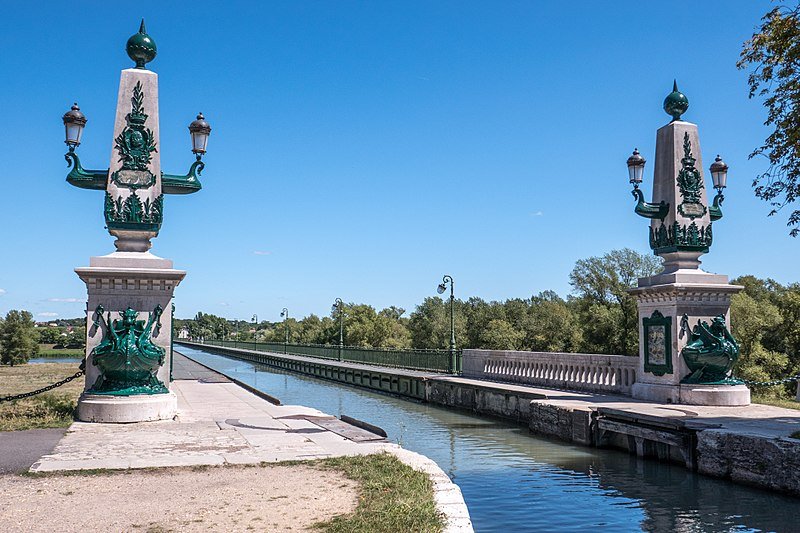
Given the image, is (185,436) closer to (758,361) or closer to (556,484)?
(556,484)

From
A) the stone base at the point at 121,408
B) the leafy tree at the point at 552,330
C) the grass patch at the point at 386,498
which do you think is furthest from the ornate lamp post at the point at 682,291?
the leafy tree at the point at 552,330

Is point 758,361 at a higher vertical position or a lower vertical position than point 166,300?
lower

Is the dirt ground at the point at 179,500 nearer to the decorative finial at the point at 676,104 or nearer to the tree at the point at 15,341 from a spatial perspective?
the decorative finial at the point at 676,104

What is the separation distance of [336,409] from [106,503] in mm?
20601

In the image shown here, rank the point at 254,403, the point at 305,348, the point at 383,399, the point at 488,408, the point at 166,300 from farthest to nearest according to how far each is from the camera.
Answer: the point at 305,348 → the point at 383,399 → the point at 488,408 → the point at 254,403 → the point at 166,300

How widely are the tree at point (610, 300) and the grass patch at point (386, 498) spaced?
4199 centimetres

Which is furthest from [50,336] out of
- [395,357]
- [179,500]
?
[179,500]

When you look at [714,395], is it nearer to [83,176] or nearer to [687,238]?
[687,238]

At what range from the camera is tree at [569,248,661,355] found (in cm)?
5094

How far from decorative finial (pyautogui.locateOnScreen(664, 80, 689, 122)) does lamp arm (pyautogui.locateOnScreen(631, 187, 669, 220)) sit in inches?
95.3

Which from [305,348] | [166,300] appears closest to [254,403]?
[166,300]

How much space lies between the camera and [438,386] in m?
27.8

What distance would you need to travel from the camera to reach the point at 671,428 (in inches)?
535

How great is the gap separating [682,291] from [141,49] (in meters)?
13.8
